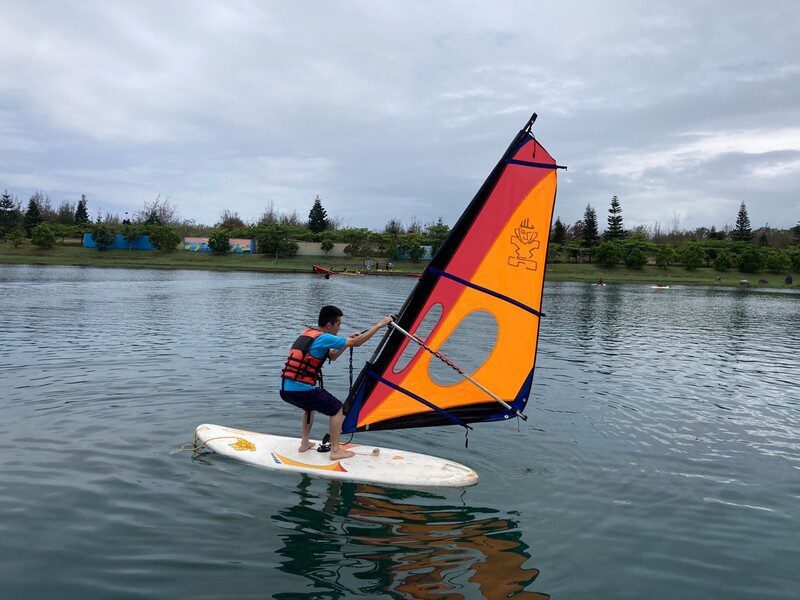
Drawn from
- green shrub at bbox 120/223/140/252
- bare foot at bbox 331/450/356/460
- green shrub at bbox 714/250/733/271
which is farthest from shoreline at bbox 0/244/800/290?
bare foot at bbox 331/450/356/460

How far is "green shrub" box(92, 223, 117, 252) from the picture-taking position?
80500 mm

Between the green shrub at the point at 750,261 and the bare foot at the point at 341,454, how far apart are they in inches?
3749

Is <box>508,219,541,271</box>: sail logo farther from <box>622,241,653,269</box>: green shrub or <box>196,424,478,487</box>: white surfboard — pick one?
<box>622,241,653,269</box>: green shrub

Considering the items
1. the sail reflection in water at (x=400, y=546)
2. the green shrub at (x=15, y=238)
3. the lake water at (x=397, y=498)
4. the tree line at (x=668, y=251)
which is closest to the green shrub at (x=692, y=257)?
the tree line at (x=668, y=251)

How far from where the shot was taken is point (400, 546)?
6059 mm

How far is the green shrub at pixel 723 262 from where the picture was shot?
88.3 metres

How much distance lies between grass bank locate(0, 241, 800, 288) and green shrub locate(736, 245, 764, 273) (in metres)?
1.36

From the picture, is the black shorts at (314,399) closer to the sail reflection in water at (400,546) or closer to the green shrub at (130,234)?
the sail reflection in water at (400,546)

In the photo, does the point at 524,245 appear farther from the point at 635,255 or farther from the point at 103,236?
the point at 635,255

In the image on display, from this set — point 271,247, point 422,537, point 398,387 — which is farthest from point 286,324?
point 271,247

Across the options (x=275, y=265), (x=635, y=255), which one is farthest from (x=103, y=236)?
(x=635, y=255)

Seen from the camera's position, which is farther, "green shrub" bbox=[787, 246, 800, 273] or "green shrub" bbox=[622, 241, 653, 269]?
"green shrub" bbox=[622, 241, 653, 269]

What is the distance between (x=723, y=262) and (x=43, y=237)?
97.0 m

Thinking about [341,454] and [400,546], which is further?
[341,454]
